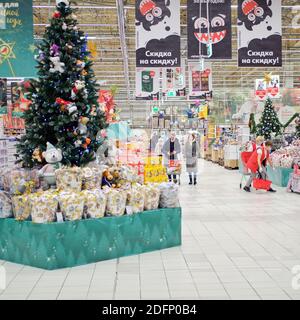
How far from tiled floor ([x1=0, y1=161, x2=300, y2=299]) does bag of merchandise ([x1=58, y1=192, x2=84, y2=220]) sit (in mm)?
537

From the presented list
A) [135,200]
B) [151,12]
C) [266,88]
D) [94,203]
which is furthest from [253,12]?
[266,88]

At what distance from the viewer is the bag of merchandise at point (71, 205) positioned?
612 centimetres

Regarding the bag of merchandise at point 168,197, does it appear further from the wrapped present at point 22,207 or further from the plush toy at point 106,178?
the wrapped present at point 22,207

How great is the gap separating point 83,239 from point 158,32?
22.7 ft

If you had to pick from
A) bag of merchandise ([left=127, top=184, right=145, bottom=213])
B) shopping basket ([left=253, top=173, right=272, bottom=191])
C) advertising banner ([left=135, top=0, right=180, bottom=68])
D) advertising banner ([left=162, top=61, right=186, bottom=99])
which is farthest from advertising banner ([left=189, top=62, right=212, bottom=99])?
bag of merchandise ([left=127, top=184, right=145, bottom=213])

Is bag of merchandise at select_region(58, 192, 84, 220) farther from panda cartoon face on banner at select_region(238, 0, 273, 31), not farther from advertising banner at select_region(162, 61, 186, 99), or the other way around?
advertising banner at select_region(162, 61, 186, 99)

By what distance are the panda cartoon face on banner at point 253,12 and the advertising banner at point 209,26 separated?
31cm

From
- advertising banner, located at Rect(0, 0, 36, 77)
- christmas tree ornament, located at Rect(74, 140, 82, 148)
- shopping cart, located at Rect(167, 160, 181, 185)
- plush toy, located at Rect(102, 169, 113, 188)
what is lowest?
shopping cart, located at Rect(167, 160, 181, 185)

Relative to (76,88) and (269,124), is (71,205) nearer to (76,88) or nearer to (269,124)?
(76,88)

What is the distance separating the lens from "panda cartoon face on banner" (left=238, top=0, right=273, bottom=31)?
39.5 ft

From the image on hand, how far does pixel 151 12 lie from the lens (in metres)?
12.0

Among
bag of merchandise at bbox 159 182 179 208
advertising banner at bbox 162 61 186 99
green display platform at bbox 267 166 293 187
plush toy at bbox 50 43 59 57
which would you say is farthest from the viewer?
advertising banner at bbox 162 61 186 99

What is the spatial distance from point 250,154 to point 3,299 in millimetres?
10367

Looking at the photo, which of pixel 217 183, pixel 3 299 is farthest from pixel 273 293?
pixel 217 183
